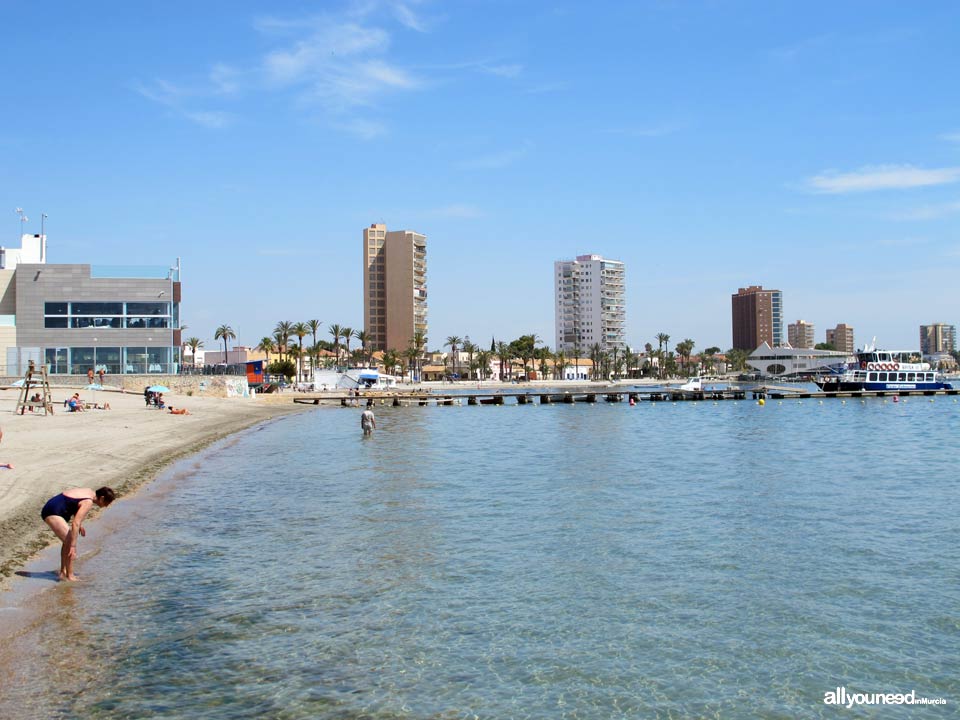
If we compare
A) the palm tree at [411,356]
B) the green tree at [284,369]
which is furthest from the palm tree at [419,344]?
the green tree at [284,369]

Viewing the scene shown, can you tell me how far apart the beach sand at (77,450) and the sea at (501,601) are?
4.06 ft

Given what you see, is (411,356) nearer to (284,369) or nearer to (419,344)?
(419,344)

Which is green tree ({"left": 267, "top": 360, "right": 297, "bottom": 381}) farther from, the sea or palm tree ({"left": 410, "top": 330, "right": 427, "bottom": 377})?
the sea

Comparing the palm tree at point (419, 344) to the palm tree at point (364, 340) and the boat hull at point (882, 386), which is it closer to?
the palm tree at point (364, 340)

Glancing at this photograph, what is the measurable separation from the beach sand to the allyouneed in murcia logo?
482 inches

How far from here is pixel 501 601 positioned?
506 inches

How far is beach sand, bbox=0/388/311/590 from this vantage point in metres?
16.3

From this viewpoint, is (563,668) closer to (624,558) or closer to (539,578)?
(539,578)

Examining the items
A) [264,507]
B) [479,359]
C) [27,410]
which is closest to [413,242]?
[479,359]

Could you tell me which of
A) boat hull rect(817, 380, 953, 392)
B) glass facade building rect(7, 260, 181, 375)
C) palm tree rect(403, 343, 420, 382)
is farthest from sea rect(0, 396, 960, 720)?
palm tree rect(403, 343, 420, 382)

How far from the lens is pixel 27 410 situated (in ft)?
144

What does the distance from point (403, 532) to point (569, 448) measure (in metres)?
23.5

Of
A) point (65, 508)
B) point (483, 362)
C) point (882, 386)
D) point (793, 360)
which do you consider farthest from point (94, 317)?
point (793, 360)

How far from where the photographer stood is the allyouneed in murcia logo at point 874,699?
9.22 metres
